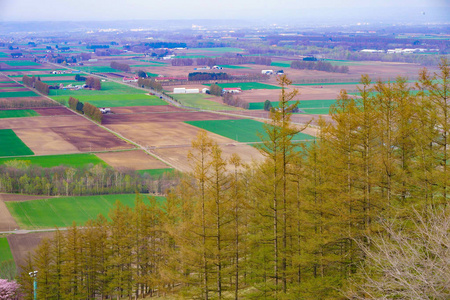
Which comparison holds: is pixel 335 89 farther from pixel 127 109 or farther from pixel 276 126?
pixel 276 126

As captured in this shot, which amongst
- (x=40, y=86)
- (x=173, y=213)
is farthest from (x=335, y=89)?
(x=173, y=213)

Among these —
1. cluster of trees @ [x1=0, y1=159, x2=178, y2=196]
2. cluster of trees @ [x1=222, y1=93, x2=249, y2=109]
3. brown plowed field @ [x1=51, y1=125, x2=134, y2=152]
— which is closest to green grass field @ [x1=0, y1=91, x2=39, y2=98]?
brown plowed field @ [x1=51, y1=125, x2=134, y2=152]

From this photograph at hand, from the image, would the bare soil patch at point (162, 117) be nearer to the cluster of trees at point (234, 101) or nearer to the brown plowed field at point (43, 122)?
the brown plowed field at point (43, 122)

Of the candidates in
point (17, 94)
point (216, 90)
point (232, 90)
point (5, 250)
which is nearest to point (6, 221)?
point (5, 250)

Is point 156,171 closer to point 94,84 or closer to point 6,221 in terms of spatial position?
point 6,221

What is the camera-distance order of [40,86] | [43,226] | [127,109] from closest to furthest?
[43,226] → [127,109] → [40,86]

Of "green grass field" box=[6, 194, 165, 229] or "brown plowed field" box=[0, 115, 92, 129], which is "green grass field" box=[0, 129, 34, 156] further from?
"green grass field" box=[6, 194, 165, 229]

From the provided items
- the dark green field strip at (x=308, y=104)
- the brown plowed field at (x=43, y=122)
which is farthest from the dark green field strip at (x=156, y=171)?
the dark green field strip at (x=308, y=104)
